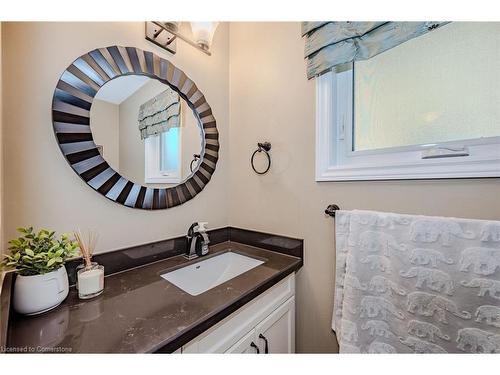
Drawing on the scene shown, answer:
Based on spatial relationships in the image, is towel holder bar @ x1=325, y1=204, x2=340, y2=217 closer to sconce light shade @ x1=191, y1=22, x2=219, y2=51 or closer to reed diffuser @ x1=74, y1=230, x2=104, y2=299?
reed diffuser @ x1=74, y1=230, x2=104, y2=299

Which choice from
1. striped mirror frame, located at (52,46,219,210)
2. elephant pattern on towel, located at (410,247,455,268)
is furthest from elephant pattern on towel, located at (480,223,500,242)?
striped mirror frame, located at (52,46,219,210)

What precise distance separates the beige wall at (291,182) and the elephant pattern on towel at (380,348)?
0.72 feet

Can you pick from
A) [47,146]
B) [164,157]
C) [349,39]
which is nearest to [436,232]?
[349,39]

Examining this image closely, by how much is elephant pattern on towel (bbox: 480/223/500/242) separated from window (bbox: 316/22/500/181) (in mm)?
164

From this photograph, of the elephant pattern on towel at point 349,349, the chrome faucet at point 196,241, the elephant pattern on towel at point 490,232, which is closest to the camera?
the elephant pattern on towel at point 490,232

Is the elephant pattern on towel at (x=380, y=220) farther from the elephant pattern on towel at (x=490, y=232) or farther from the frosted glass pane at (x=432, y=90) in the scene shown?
the frosted glass pane at (x=432, y=90)

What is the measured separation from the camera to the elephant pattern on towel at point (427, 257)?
2.24ft

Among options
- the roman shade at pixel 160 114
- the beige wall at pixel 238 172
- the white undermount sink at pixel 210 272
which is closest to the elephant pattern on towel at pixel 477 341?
the beige wall at pixel 238 172

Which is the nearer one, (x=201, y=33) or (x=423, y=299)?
(x=423, y=299)
